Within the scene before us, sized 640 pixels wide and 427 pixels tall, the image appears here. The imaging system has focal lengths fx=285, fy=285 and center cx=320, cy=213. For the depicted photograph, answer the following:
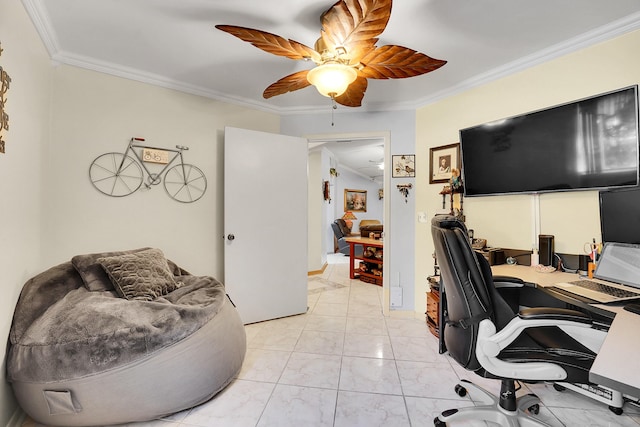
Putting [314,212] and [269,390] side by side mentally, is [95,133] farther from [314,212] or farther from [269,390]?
[314,212]

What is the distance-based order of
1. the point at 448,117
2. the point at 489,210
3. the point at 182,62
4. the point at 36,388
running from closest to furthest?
the point at 36,388
the point at 182,62
the point at 489,210
the point at 448,117

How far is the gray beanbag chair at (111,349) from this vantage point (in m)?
1.42

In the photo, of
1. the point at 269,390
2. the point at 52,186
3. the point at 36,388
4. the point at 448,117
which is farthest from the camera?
the point at 448,117

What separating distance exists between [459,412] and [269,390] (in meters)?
1.12

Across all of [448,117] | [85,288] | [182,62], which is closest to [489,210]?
[448,117]

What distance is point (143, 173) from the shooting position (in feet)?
8.49

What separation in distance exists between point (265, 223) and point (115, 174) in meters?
1.39

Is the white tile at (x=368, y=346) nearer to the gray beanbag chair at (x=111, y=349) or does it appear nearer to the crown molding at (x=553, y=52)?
the gray beanbag chair at (x=111, y=349)

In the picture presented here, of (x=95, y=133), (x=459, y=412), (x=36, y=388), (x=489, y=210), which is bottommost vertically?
(x=459, y=412)

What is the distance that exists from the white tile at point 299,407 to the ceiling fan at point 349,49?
1.91 m

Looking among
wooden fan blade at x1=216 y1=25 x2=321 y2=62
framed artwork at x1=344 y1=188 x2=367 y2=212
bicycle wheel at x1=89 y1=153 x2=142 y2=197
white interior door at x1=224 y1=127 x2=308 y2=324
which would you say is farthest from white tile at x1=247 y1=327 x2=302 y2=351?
framed artwork at x1=344 y1=188 x2=367 y2=212

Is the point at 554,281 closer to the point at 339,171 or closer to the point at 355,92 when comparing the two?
the point at 355,92

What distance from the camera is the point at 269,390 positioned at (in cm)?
184

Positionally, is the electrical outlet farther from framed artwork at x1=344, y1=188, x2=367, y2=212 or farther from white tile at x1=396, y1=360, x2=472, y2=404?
framed artwork at x1=344, y1=188, x2=367, y2=212
